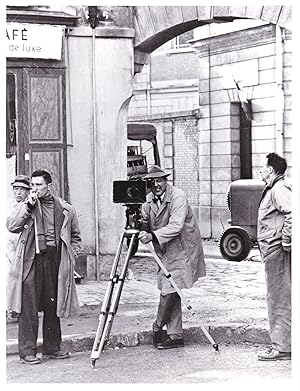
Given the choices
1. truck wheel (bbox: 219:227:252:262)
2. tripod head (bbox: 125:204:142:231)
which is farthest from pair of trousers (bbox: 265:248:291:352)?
truck wheel (bbox: 219:227:252:262)

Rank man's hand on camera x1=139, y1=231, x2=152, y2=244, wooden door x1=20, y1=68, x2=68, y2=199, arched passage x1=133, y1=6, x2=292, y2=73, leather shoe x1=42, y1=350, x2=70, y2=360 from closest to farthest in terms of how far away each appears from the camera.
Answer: man's hand on camera x1=139, y1=231, x2=152, y2=244
leather shoe x1=42, y1=350, x2=70, y2=360
wooden door x1=20, y1=68, x2=68, y2=199
arched passage x1=133, y1=6, x2=292, y2=73

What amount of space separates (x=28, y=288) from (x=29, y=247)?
36 centimetres

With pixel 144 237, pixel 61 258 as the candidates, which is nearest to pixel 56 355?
pixel 61 258

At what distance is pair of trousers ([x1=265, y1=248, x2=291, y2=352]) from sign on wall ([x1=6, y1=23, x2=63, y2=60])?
203 inches

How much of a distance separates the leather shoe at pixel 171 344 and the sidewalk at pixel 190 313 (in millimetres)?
301

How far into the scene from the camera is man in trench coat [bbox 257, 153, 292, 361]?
745 cm

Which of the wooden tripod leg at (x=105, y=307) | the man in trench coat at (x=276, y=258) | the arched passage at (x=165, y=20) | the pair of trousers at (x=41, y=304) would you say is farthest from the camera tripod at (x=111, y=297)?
the arched passage at (x=165, y=20)

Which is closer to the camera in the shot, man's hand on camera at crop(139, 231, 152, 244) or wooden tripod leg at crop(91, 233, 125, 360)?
wooden tripod leg at crop(91, 233, 125, 360)

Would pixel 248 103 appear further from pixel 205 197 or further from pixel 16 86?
pixel 16 86

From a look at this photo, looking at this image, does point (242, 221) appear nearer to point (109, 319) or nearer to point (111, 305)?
point (111, 305)

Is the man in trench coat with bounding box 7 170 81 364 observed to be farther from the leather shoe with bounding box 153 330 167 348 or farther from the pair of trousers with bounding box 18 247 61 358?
the leather shoe with bounding box 153 330 167 348

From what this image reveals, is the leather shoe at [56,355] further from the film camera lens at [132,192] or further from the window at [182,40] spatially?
the window at [182,40]

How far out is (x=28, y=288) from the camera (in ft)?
24.9

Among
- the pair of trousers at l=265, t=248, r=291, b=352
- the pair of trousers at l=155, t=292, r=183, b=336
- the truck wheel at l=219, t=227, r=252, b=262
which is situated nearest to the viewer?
the pair of trousers at l=265, t=248, r=291, b=352
